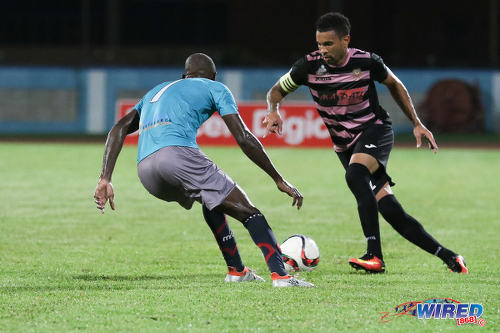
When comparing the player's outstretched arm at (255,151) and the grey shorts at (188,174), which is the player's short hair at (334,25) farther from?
the grey shorts at (188,174)

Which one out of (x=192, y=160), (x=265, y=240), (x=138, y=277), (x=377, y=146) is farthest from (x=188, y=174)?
(x=377, y=146)

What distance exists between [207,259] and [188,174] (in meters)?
1.97

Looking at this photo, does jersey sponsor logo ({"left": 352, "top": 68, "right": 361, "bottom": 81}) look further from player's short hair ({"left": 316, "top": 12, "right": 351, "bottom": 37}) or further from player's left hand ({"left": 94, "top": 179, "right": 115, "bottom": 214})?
player's left hand ({"left": 94, "top": 179, "right": 115, "bottom": 214})

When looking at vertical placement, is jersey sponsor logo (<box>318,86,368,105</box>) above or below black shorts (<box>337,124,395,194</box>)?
above

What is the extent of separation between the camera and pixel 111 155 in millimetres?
6656

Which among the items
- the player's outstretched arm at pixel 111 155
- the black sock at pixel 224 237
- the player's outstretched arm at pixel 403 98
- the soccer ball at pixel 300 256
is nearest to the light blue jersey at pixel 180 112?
the player's outstretched arm at pixel 111 155

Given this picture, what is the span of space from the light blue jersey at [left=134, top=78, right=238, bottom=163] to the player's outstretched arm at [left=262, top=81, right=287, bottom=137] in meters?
0.94

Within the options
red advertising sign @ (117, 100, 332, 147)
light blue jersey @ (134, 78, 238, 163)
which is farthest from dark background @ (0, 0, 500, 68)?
light blue jersey @ (134, 78, 238, 163)

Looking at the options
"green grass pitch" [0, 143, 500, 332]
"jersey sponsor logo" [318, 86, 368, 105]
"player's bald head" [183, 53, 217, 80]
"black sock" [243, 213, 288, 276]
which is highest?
"player's bald head" [183, 53, 217, 80]

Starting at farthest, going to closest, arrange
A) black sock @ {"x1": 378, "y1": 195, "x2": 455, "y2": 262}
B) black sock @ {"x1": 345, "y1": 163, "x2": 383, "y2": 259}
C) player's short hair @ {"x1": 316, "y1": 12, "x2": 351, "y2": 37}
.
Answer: black sock @ {"x1": 378, "y1": 195, "x2": 455, "y2": 262} → black sock @ {"x1": 345, "y1": 163, "x2": 383, "y2": 259} → player's short hair @ {"x1": 316, "y1": 12, "x2": 351, "y2": 37}

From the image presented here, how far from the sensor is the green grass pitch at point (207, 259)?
5449mm

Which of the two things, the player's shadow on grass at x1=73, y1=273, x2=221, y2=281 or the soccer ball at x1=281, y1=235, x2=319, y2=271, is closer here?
the player's shadow on grass at x1=73, y1=273, x2=221, y2=281

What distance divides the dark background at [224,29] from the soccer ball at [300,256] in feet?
94.0

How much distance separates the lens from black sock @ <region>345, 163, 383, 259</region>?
7.40 meters
